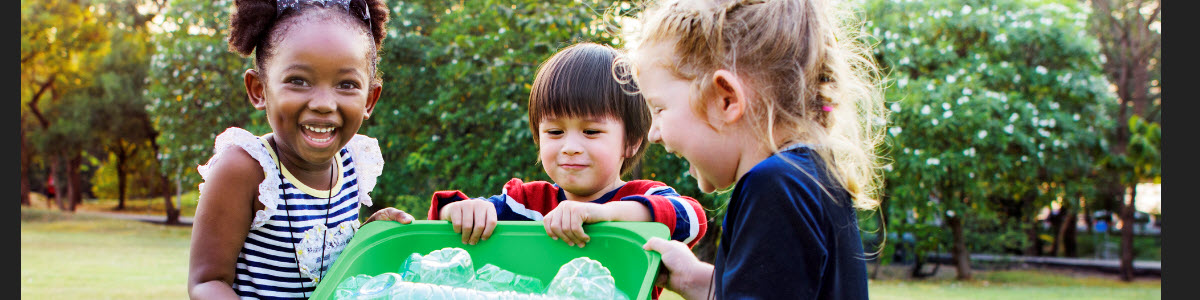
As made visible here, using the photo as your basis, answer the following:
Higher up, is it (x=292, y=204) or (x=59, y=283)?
(x=292, y=204)

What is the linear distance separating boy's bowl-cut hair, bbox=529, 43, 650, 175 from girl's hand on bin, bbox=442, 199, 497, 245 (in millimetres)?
343

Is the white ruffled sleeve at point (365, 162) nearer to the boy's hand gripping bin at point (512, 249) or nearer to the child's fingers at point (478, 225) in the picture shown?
the boy's hand gripping bin at point (512, 249)

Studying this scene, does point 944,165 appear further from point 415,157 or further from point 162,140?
point 162,140

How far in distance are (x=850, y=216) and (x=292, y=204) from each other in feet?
3.30

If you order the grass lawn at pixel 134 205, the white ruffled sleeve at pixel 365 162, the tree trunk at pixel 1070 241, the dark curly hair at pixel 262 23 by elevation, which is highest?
the dark curly hair at pixel 262 23

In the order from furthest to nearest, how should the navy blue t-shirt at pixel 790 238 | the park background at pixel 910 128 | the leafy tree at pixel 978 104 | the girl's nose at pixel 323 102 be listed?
the leafy tree at pixel 978 104 → the park background at pixel 910 128 → the girl's nose at pixel 323 102 → the navy blue t-shirt at pixel 790 238

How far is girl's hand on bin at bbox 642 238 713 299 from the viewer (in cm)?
135

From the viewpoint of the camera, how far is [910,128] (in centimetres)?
816

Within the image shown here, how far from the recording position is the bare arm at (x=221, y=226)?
1.50m

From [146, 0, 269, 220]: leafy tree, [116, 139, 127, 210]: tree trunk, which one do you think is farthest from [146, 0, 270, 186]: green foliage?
[116, 139, 127, 210]: tree trunk

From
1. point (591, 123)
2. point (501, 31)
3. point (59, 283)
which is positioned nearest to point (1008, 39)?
point (501, 31)

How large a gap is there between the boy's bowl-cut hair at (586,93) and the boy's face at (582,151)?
0.08 ft

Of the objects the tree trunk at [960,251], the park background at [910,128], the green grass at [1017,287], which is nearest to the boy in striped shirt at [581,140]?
the park background at [910,128]

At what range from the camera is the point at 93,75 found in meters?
17.5
